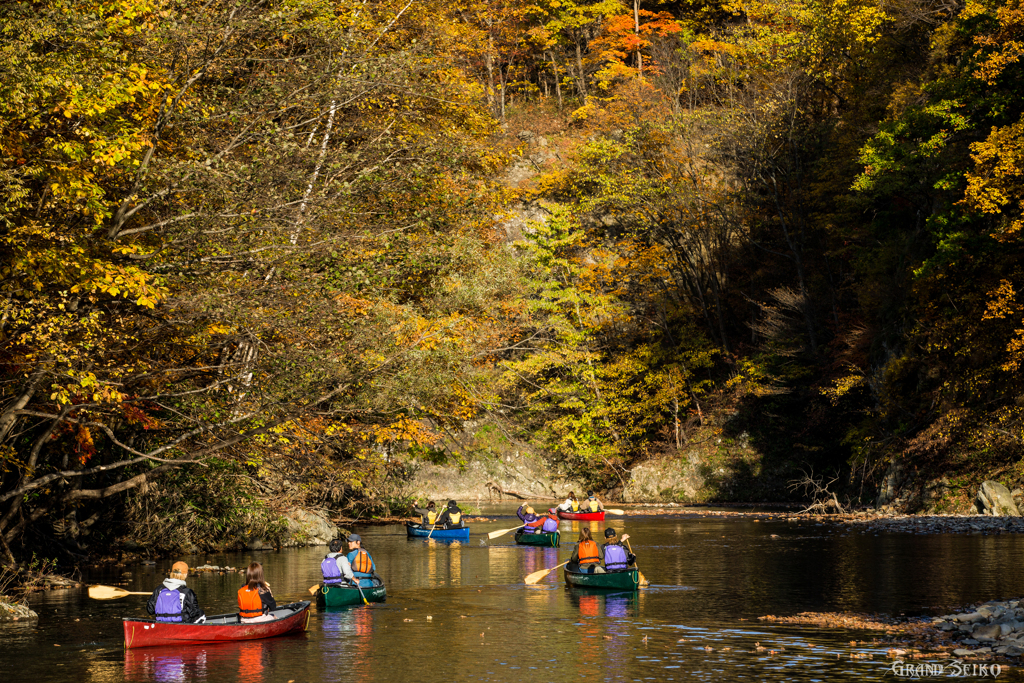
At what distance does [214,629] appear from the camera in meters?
16.3

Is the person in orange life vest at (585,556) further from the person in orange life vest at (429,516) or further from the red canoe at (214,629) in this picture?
the person in orange life vest at (429,516)

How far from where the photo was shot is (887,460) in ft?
125

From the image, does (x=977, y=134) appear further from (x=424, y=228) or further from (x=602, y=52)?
(x=602, y=52)

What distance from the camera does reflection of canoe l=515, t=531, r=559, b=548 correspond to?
104 ft

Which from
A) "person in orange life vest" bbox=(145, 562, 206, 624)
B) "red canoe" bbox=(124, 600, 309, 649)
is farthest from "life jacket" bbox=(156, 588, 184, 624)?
"red canoe" bbox=(124, 600, 309, 649)

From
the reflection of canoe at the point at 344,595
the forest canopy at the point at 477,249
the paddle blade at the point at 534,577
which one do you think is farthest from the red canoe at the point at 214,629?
the paddle blade at the point at 534,577

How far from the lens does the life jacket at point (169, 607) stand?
16.0 metres

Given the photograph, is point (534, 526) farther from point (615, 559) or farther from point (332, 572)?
point (332, 572)

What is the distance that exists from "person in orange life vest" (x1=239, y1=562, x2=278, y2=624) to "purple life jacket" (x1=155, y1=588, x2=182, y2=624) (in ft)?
3.44

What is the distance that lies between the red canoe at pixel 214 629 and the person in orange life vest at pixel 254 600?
0.11 metres

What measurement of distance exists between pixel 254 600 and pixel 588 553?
8.55 meters

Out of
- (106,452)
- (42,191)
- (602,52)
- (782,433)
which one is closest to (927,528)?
(782,433)

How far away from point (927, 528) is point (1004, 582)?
12042 mm

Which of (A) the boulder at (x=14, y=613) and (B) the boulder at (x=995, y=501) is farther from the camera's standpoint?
(B) the boulder at (x=995, y=501)
